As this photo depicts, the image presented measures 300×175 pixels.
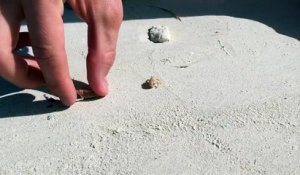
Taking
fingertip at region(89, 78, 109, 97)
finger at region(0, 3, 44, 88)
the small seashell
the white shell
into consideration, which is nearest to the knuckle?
finger at region(0, 3, 44, 88)

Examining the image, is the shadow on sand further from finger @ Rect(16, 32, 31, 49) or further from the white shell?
finger @ Rect(16, 32, 31, 49)

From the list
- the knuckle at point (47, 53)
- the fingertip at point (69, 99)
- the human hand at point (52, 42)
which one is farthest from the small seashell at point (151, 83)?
the knuckle at point (47, 53)

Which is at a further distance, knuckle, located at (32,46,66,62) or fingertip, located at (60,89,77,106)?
fingertip, located at (60,89,77,106)

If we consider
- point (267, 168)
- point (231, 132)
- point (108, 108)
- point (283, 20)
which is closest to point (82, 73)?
point (108, 108)

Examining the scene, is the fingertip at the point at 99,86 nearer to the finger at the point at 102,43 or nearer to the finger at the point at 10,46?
the finger at the point at 102,43

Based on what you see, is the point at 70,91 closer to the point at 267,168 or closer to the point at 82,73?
the point at 82,73

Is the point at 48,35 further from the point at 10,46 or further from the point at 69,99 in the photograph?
the point at 69,99

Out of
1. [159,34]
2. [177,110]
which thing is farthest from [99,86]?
[159,34]

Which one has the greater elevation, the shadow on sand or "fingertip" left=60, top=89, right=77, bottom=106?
the shadow on sand
